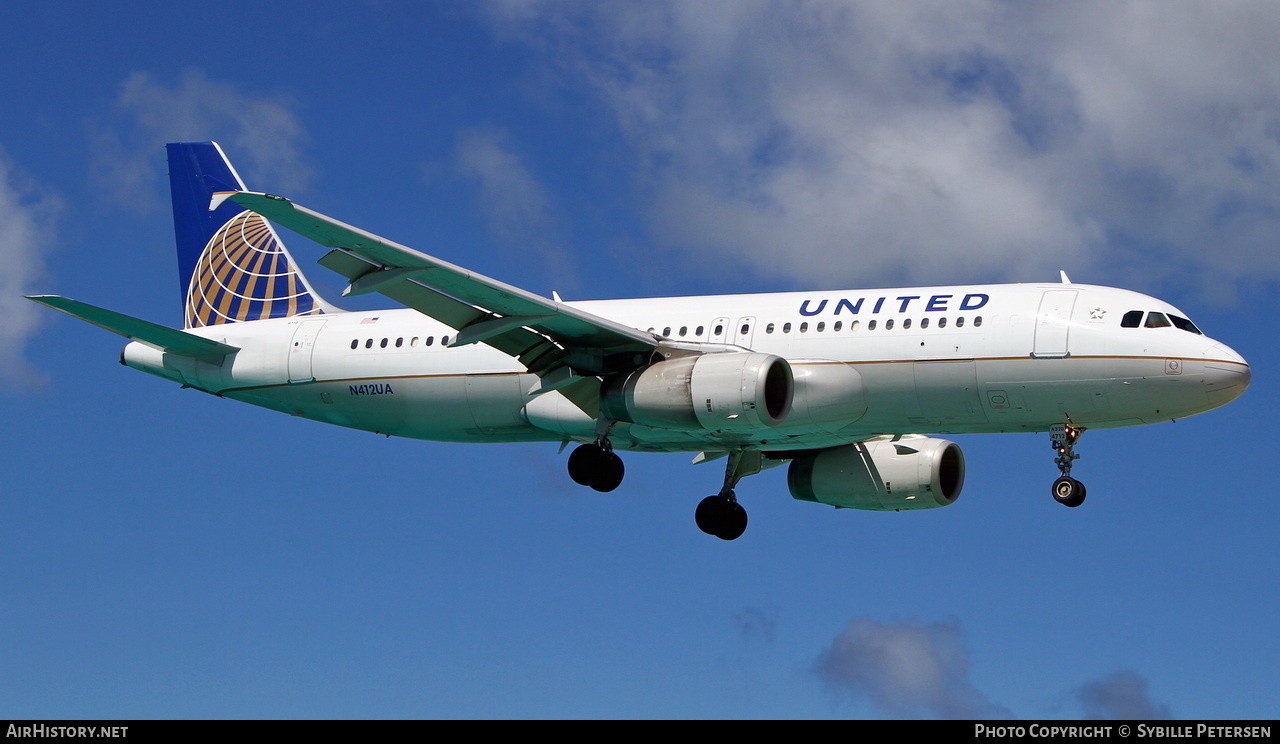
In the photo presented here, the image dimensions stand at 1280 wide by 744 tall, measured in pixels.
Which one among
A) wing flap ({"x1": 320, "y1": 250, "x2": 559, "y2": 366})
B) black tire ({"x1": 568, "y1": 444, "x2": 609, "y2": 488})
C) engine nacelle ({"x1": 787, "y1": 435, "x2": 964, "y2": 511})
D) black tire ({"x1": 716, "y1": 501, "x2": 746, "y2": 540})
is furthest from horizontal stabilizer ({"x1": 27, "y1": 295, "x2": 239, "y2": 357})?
engine nacelle ({"x1": 787, "y1": 435, "x2": 964, "y2": 511})

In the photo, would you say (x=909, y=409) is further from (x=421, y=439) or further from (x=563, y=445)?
(x=421, y=439)

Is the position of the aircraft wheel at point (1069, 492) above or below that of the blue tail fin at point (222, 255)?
below

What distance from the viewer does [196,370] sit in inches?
1638

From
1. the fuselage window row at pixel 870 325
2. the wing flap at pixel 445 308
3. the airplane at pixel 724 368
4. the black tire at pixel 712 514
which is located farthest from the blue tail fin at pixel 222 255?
the fuselage window row at pixel 870 325

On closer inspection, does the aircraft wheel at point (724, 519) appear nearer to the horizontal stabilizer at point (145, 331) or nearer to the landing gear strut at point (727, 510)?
the landing gear strut at point (727, 510)

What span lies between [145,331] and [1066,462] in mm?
22084

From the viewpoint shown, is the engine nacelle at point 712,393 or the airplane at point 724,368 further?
the engine nacelle at point 712,393

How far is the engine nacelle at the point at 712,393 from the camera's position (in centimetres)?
3356

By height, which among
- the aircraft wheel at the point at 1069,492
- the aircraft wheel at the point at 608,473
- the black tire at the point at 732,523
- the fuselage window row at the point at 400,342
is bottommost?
the aircraft wheel at the point at 1069,492

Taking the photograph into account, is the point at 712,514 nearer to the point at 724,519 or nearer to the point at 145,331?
the point at 724,519

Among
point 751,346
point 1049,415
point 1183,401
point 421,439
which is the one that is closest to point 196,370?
point 421,439

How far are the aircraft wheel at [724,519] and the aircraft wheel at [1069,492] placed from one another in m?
9.03

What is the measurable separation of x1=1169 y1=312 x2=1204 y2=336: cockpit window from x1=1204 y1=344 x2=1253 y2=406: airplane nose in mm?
643
